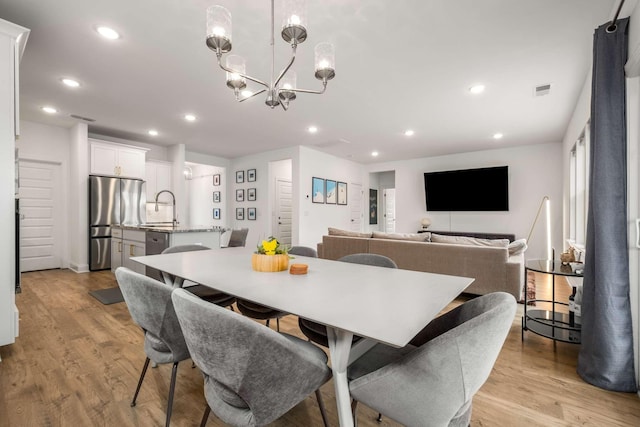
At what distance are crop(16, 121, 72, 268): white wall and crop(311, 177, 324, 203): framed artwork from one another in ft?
14.8

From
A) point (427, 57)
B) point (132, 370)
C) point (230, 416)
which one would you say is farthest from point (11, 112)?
point (427, 57)

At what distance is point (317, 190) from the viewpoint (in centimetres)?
682

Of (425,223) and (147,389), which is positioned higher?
(425,223)

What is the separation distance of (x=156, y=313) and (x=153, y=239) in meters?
3.00

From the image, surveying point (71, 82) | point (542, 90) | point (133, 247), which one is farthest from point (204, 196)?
point (542, 90)

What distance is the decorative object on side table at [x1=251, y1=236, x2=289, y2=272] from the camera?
1725 mm

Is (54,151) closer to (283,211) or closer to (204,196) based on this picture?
(204,196)

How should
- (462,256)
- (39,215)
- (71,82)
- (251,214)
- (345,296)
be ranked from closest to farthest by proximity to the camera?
(345,296)
(71,82)
(462,256)
(39,215)
(251,214)

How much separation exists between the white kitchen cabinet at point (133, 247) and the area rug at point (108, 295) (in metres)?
0.36

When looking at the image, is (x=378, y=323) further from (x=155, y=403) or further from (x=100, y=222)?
(x=100, y=222)

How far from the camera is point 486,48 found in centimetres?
259

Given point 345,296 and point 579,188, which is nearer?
point 345,296

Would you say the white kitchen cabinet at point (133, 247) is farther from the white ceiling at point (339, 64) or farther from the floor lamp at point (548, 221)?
the floor lamp at point (548, 221)

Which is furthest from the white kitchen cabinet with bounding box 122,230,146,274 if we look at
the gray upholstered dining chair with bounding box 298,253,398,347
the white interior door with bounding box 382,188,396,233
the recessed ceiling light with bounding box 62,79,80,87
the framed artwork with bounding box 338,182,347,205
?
the white interior door with bounding box 382,188,396,233
